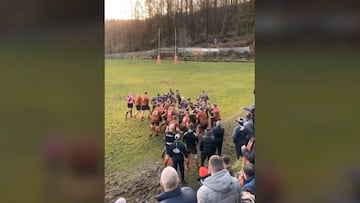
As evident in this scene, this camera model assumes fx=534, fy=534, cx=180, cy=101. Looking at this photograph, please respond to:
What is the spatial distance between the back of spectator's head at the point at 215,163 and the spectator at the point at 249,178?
0.44 ft

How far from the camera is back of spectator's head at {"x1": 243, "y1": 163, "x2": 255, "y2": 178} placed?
2734mm

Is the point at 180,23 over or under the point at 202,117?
over

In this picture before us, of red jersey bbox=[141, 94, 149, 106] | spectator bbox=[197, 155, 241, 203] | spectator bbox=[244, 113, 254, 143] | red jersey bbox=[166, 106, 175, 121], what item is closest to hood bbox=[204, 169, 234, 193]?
spectator bbox=[197, 155, 241, 203]

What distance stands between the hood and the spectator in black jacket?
0.30 feet

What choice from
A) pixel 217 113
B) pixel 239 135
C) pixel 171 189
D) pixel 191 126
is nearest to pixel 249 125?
pixel 239 135

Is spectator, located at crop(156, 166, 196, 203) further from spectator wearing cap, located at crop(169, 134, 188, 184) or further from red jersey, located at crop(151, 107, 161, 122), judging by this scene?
red jersey, located at crop(151, 107, 161, 122)

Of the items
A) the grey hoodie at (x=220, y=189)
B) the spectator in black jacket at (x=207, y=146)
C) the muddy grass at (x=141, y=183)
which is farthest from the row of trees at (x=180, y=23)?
the grey hoodie at (x=220, y=189)

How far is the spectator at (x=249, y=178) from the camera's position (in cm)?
273

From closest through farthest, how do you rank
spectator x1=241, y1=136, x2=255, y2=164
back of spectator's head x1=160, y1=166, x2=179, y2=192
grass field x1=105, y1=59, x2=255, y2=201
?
grass field x1=105, y1=59, x2=255, y2=201
back of spectator's head x1=160, y1=166, x2=179, y2=192
spectator x1=241, y1=136, x2=255, y2=164

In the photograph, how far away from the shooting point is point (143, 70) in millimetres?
2584

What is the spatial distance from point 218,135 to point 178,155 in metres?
0.23

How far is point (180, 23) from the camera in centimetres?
266

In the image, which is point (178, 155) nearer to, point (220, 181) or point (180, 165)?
point (180, 165)
